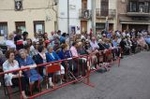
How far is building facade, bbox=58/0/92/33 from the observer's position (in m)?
26.3

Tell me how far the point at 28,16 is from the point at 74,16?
519 cm

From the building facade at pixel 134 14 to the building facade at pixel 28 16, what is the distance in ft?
38.5

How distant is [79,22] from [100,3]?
15.9ft

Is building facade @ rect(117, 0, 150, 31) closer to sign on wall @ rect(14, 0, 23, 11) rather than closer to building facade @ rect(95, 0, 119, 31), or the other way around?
building facade @ rect(95, 0, 119, 31)

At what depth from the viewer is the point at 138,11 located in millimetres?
35062

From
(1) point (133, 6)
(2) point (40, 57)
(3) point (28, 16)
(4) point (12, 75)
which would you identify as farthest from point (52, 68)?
(1) point (133, 6)

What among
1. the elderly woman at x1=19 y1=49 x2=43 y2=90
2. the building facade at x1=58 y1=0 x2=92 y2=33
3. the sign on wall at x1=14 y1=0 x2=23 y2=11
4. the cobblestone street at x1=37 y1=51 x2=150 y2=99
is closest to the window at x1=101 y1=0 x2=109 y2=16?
the building facade at x1=58 y1=0 x2=92 y2=33

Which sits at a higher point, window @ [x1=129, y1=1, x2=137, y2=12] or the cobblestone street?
window @ [x1=129, y1=1, x2=137, y2=12]

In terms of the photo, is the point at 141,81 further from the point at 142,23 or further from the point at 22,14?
the point at 142,23

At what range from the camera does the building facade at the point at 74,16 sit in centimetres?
2633

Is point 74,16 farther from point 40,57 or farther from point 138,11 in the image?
point 40,57

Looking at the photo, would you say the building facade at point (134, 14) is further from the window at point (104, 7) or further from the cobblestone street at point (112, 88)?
the cobblestone street at point (112, 88)

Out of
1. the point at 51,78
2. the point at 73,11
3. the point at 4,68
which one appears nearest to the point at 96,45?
the point at 51,78

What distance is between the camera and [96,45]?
1286 centimetres
